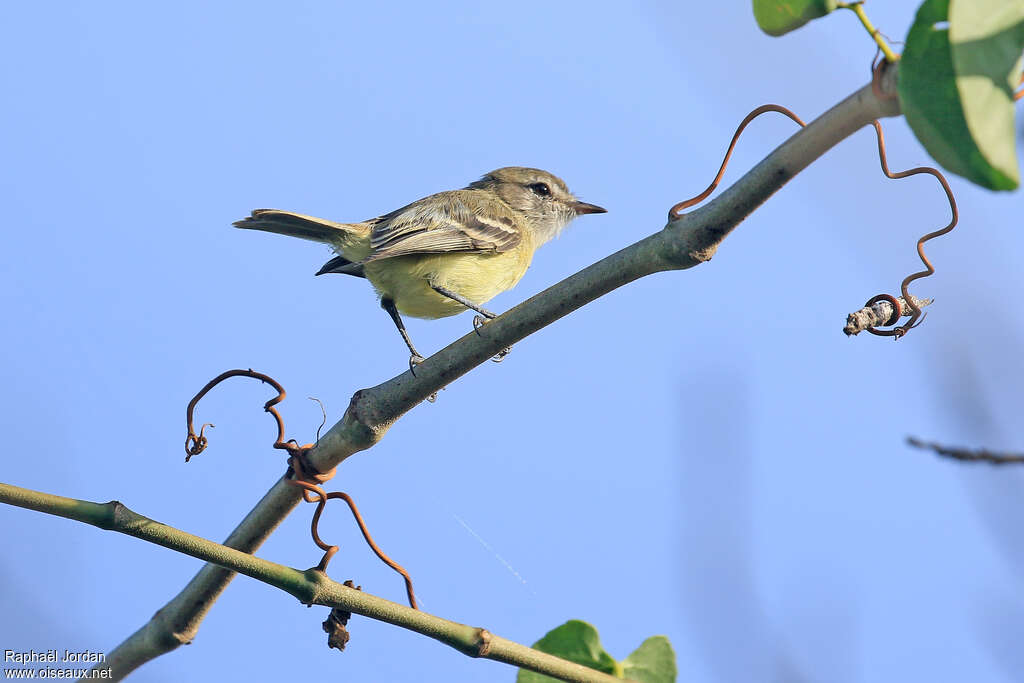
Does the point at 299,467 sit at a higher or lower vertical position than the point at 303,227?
lower

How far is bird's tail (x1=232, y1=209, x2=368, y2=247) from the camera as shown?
495 cm

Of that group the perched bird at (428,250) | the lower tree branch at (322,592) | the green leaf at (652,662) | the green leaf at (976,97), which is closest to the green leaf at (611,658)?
the green leaf at (652,662)

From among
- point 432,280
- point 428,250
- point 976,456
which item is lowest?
point 976,456

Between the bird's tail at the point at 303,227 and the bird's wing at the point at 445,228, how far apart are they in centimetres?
15

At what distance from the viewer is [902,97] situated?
57.3 inches

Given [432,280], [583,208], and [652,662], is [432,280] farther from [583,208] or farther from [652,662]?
[652,662]

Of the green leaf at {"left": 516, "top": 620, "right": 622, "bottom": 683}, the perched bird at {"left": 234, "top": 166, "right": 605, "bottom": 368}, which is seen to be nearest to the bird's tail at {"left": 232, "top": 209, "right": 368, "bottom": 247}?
the perched bird at {"left": 234, "top": 166, "right": 605, "bottom": 368}

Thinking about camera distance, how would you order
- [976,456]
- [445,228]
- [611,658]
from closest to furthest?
1. [976,456]
2. [611,658]
3. [445,228]

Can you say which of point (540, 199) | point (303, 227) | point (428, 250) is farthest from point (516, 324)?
point (540, 199)

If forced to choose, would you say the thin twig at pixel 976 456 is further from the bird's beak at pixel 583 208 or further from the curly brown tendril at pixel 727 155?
the bird's beak at pixel 583 208

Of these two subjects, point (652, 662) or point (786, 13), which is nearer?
point (786, 13)

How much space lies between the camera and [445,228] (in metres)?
5.47

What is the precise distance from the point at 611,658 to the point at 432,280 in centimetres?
333

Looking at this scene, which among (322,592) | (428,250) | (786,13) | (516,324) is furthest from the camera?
(428,250)
